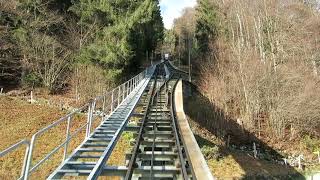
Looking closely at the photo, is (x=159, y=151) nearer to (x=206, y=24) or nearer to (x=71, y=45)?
(x=71, y=45)

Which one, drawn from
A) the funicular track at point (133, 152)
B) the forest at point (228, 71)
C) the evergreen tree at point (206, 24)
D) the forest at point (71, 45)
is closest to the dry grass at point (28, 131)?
the forest at point (228, 71)

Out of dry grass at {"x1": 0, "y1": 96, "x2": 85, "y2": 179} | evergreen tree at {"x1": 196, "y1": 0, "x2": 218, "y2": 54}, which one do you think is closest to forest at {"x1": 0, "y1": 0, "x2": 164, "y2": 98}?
dry grass at {"x1": 0, "y1": 96, "x2": 85, "y2": 179}

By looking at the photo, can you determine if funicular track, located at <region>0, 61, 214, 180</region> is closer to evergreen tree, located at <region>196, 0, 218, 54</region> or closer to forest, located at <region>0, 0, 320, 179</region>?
forest, located at <region>0, 0, 320, 179</region>

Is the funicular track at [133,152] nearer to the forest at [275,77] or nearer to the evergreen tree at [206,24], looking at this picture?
the forest at [275,77]

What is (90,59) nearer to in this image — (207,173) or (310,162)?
(310,162)

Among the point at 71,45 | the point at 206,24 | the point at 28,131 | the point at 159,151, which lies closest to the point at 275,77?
the point at 71,45

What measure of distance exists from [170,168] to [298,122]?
948 inches

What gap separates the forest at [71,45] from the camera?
30.4 metres

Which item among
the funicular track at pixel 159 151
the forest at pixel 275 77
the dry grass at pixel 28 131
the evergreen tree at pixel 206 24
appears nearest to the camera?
the funicular track at pixel 159 151

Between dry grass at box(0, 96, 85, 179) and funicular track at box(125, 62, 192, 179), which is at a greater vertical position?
funicular track at box(125, 62, 192, 179)

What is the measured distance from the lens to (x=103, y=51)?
1202 inches

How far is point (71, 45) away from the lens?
111ft

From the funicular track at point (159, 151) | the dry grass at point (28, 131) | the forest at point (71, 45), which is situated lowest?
the dry grass at point (28, 131)

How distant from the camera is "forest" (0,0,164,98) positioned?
30422 millimetres
